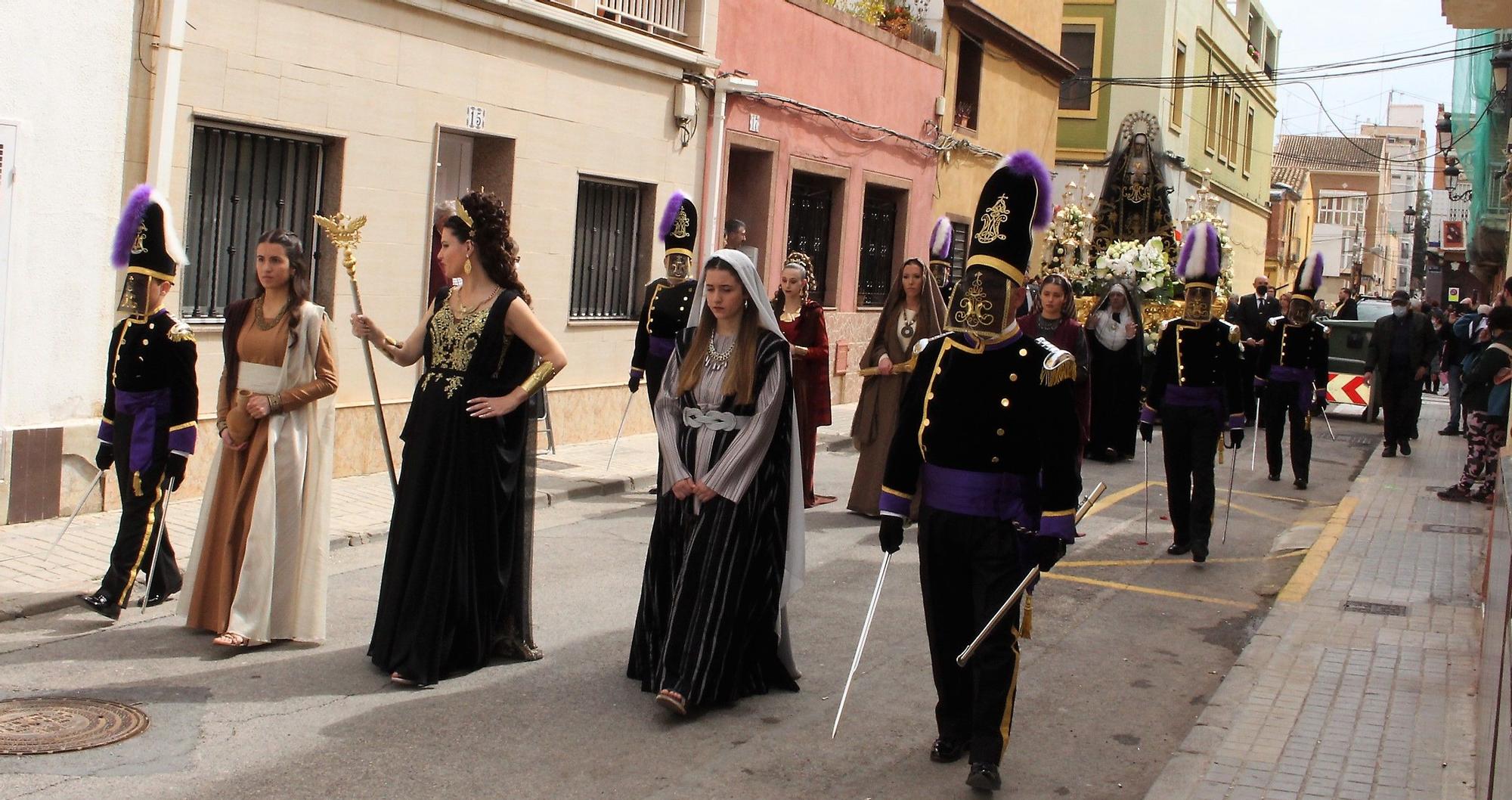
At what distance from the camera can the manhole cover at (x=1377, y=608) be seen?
8.69 m

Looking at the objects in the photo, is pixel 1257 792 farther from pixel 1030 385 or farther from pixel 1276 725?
pixel 1030 385

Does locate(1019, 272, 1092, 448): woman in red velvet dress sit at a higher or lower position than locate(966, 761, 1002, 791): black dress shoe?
higher

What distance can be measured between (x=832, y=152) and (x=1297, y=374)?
7.13m

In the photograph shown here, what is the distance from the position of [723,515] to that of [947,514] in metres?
1.13

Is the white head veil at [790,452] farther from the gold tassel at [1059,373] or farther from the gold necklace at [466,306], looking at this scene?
the gold tassel at [1059,373]

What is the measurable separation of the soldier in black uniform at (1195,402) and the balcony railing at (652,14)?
22.5ft

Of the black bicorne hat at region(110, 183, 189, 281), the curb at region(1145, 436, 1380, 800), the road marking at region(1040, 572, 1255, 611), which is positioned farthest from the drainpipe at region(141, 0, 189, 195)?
the curb at region(1145, 436, 1380, 800)

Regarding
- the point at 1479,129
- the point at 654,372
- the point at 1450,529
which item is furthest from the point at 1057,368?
the point at 1479,129

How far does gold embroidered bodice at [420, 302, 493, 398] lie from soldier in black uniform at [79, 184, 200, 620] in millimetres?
1500

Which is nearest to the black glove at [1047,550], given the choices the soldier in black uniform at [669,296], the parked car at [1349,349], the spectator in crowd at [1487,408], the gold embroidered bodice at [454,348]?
the gold embroidered bodice at [454,348]

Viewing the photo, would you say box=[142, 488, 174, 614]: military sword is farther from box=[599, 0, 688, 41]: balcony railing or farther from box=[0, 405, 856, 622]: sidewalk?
box=[599, 0, 688, 41]: balcony railing

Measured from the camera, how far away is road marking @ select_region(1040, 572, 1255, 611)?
29.8 feet

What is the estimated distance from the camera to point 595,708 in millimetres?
6164

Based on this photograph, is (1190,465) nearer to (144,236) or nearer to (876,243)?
(144,236)
